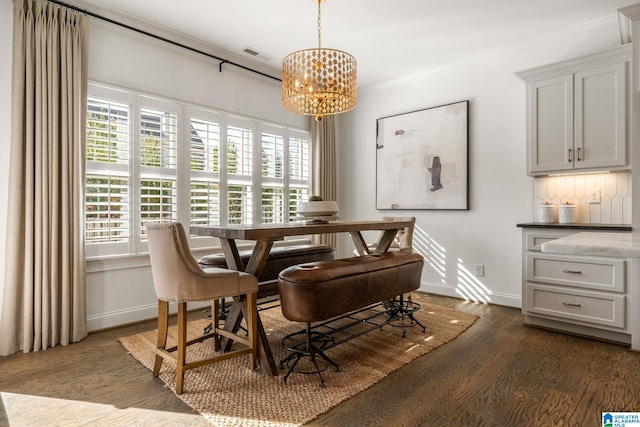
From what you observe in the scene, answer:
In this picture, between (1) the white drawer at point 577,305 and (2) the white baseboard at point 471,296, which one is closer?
(1) the white drawer at point 577,305

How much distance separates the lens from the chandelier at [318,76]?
278cm

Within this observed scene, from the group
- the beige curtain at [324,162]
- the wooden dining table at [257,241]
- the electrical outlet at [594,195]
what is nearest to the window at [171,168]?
the beige curtain at [324,162]

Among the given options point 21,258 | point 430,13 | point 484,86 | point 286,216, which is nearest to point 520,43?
point 484,86

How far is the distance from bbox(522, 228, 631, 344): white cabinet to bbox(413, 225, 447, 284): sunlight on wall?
1263 millimetres

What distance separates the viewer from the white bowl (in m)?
2.82

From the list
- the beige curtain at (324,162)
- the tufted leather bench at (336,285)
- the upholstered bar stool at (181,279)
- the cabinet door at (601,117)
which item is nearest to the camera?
the upholstered bar stool at (181,279)

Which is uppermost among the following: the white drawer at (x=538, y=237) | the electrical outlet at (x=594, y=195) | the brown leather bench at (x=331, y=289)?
the electrical outlet at (x=594, y=195)

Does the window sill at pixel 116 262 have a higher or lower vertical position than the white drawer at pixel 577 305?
higher

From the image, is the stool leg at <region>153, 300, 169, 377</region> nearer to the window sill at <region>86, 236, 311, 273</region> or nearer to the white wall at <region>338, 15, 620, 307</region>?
the window sill at <region>86, 236, 311, 273</region>

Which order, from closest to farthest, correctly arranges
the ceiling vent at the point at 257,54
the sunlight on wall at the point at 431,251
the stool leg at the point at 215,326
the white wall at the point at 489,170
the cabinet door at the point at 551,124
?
1. the stool leg at the point at 215,326
2. the cabinet door at the point at 551,124
3. the white wall at the point at 489,170
4. the ceiling vent at the point at 257,54
5. the sunlight on wall at the point at 431,251

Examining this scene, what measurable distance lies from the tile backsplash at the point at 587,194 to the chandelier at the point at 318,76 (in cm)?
232

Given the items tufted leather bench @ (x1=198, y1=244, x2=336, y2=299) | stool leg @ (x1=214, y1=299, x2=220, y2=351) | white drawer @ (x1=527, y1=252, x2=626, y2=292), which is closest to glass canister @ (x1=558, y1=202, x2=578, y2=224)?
white drawer @ (x1=527, y1=252, x2=626, y2=292)

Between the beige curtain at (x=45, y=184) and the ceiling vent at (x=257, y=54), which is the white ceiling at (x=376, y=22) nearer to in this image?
the ceiling vent at (x=257, y=54)

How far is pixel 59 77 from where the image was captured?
2914 millimetres
